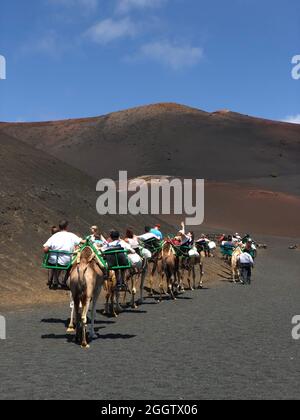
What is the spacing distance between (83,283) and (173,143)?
146 metres

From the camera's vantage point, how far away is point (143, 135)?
164 metres

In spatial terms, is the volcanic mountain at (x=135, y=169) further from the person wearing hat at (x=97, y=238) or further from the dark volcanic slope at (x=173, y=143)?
the person wearing hat at (x=97, y=238)

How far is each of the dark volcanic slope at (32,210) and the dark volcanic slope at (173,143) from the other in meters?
88.5

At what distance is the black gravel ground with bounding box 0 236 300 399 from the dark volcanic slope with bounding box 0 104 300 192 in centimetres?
11259

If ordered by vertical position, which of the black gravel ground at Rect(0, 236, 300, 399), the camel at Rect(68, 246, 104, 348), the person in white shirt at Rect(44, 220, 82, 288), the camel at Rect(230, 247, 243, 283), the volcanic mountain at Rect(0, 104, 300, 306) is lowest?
the black gravel ground at Rect(0, 236, 300, 399)

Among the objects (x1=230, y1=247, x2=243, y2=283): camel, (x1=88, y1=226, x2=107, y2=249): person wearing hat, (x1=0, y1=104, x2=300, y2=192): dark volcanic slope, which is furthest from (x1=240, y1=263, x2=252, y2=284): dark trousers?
(x1=0, y1=104, x2=300, y2=192): dark volcanic slope

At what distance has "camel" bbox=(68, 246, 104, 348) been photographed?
1219cm

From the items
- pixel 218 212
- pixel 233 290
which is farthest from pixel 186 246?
pixel 218 212

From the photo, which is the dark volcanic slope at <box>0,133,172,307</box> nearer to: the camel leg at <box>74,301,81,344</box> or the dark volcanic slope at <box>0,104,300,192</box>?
the camel leg at <box>74,301,81,344</box>

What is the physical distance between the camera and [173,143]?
6166 inches

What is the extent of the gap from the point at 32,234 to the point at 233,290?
1000cm

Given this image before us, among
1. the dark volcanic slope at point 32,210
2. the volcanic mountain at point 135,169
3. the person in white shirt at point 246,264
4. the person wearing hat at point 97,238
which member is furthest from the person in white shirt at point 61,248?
the person in white shirt at point 246,264

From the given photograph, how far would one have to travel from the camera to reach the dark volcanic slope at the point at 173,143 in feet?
462
